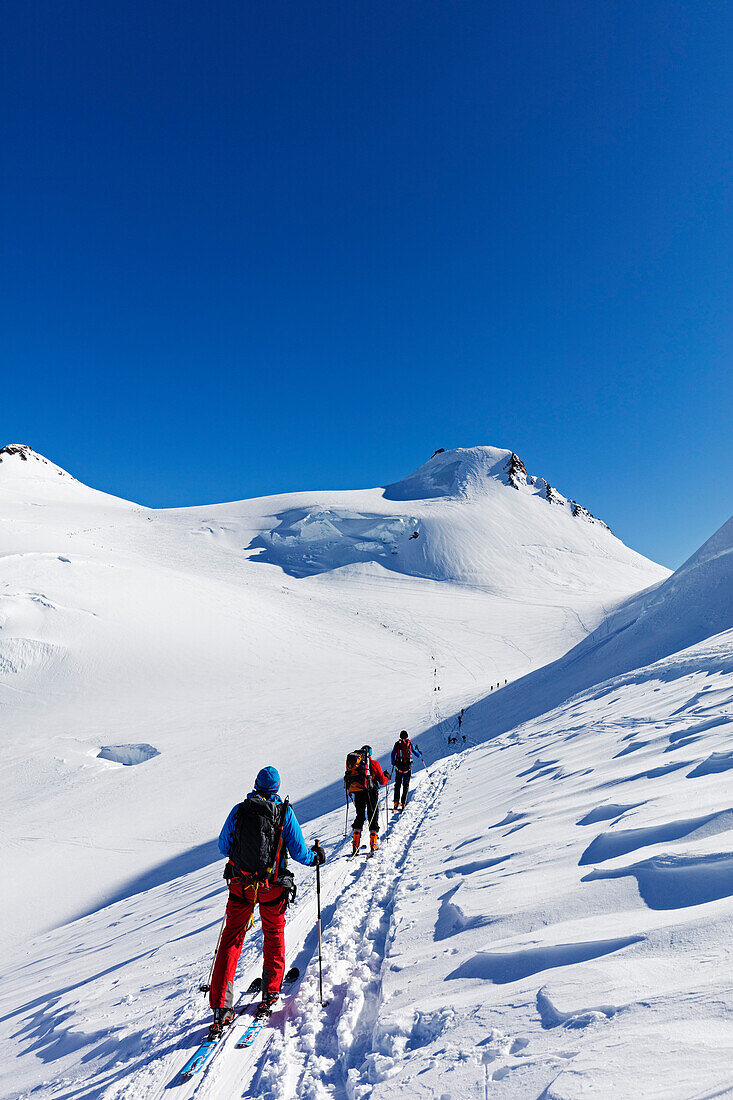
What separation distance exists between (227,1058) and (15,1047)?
279 centimetres

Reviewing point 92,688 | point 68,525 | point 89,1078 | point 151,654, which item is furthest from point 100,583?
point 89,1078

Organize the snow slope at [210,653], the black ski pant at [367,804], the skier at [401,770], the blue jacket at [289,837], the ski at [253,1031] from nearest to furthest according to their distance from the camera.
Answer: the ski at [253,1031]
the blue jacket at [289,837]
the black ski pant at [367,804]
the skier at [401,770]
the snow slope at [210,653]

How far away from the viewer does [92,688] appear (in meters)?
25.2

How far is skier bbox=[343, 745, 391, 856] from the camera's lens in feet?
25.7

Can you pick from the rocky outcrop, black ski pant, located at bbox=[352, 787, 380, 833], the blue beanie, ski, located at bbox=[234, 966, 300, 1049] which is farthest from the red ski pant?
the rocky outcrop

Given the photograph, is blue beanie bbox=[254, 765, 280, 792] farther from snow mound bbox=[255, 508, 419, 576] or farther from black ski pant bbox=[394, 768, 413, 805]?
snow mound bbox=[255, 508, 419, 576]

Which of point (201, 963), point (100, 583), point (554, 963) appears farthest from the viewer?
point (100, 583)

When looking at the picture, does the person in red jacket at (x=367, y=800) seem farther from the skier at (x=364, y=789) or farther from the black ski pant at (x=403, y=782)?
the black ski pant at (x=403, y=782)

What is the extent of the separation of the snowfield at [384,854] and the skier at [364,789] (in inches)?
23.5

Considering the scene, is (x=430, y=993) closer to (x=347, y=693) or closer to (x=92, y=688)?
(x=347, y=693)

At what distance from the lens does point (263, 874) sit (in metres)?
4.18

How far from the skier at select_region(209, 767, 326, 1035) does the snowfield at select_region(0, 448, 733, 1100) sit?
15.9 inches

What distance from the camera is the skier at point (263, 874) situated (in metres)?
4.13

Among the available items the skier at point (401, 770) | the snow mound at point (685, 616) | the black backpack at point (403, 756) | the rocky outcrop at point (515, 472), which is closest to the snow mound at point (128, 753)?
the skier at point (401, 770)
